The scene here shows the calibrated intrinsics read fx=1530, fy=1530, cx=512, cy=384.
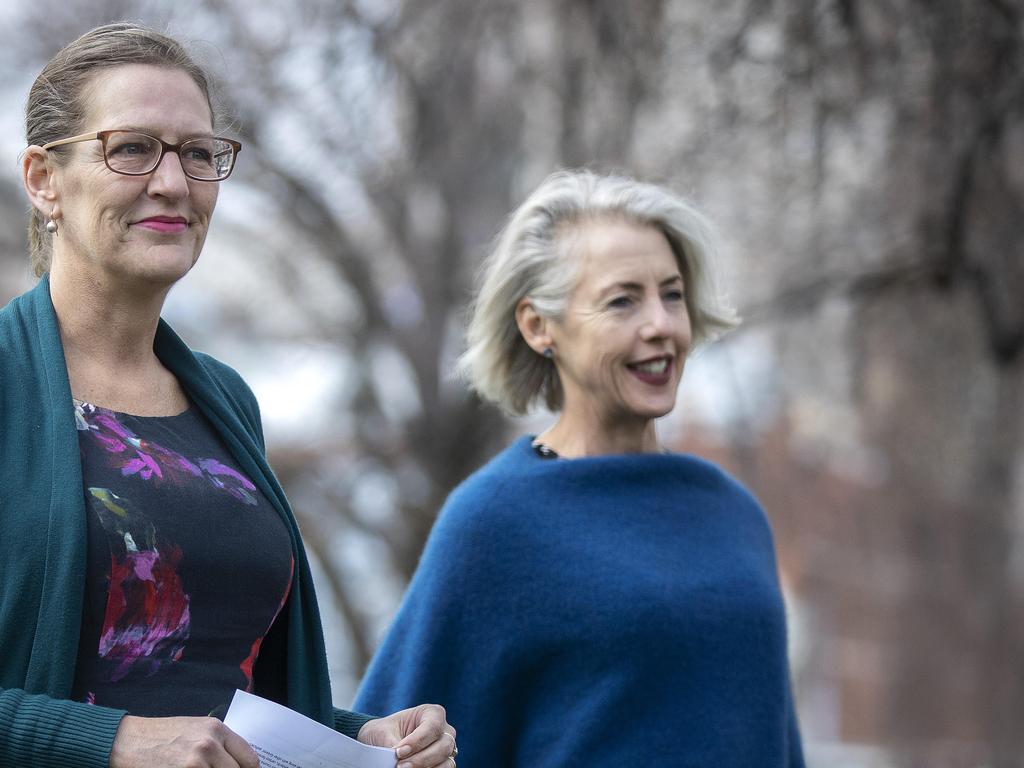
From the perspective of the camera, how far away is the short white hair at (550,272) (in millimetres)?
3789

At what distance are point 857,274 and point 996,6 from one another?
8.43ft

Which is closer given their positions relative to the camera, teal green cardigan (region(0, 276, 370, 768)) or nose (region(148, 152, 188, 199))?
teal green cardigan (region(0, 276, 370, 768))

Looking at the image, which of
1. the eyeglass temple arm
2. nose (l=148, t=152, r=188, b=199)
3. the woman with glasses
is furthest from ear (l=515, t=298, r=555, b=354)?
the eyeglass temple arm

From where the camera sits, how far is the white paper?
7.21 ft

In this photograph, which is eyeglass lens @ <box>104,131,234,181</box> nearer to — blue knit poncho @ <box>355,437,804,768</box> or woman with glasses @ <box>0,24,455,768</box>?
woman with glasses @ <box>0,24,455,768</box>

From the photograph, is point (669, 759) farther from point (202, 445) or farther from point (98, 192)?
point (98, 192)

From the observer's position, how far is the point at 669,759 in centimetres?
332

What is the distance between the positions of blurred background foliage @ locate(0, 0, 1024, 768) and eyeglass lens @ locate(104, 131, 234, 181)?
8.0 inches

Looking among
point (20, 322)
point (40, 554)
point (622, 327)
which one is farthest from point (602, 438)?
point (40, 554)

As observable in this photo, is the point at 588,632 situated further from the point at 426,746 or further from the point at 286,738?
the point at 286,738

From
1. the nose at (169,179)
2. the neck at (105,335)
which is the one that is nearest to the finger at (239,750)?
the neck at (105,335)

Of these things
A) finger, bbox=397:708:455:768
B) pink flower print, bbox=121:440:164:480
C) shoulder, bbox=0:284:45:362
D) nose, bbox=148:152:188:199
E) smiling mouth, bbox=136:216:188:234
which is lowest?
finger, bbox=397:708:455:768

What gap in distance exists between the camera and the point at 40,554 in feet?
6.98

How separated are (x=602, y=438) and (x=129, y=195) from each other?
5.35 ft
